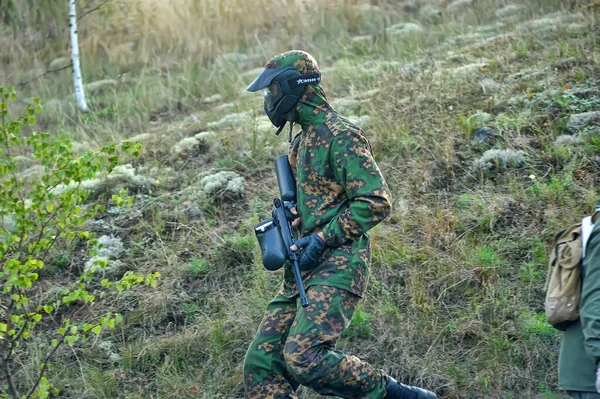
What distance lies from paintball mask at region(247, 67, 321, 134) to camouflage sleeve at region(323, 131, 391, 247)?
16.4 inches

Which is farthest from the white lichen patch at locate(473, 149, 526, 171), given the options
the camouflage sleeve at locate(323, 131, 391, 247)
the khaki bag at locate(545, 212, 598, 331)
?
the khaki bag at locate(545, 212, 598, 331)

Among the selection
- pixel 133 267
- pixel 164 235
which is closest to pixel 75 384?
pixel 133 267

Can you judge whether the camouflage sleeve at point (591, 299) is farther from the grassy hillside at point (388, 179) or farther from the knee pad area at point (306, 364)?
the grassy hillside at point (388, 179)

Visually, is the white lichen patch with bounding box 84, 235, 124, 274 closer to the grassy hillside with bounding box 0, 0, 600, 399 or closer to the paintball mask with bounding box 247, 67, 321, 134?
the grassy hillside with bounding box 0, 0, 600, 399

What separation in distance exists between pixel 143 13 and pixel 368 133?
6.83 m

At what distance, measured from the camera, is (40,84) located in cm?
1212

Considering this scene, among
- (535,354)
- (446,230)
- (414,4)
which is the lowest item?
(535,354)

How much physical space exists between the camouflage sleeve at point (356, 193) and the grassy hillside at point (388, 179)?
5.62ft

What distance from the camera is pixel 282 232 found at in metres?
4.46

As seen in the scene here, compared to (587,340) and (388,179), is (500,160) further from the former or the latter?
(587,340)

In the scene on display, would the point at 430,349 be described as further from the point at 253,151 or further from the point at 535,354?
the point at 253,151

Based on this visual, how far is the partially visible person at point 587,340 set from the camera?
308cm

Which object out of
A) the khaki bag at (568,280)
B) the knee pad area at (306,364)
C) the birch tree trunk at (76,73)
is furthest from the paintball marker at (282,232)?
the birch tree trunk at (76,73)

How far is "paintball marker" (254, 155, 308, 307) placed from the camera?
14.0ft
